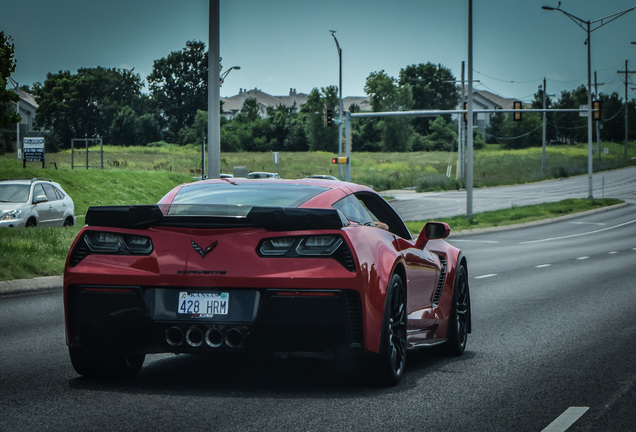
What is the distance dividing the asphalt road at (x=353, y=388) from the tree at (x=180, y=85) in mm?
130126

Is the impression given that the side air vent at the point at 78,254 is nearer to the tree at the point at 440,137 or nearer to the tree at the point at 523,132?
the tree at the point at 440,137

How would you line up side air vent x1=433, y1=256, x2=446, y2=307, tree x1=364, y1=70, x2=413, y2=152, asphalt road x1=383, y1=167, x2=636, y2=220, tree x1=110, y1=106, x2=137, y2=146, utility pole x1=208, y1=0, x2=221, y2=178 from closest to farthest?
side air vent x1=433, y1=256, x2=446, y2=307 < utility pole x1=208, y1=0, x2=221, y2=178 < asphalt road x1=383, y1=167, x2=636, y2=220 < tree x1=110, y1=106, x2=137, y2=146 < tree x1=364, y1=70, x2=413, y2=152

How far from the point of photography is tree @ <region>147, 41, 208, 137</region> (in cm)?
13888

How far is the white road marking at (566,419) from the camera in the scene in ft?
18.2

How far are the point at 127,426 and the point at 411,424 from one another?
4.97 ft

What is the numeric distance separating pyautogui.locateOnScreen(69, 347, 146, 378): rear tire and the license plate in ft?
Answer: 2.34

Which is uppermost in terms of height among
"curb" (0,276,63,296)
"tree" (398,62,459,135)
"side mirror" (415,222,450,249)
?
"tree" (398,62,459,135)

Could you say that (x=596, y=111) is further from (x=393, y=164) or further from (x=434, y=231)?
(x=393, y=164)

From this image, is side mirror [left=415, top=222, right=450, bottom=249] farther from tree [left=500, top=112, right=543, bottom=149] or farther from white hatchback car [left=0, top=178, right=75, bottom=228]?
tree [left=500, top=112, right=543, bottom=149]

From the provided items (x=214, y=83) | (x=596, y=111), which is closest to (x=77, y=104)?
(x=596, y=111)

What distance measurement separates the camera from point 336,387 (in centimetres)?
666

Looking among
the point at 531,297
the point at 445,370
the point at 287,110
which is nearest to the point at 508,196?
the point at 531,297

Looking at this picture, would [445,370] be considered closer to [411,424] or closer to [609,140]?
[411,424]

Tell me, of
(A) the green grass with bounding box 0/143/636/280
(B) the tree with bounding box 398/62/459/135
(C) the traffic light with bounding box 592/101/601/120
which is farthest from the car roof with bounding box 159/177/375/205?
(B) the tree with bounding box 398/62/459/135
